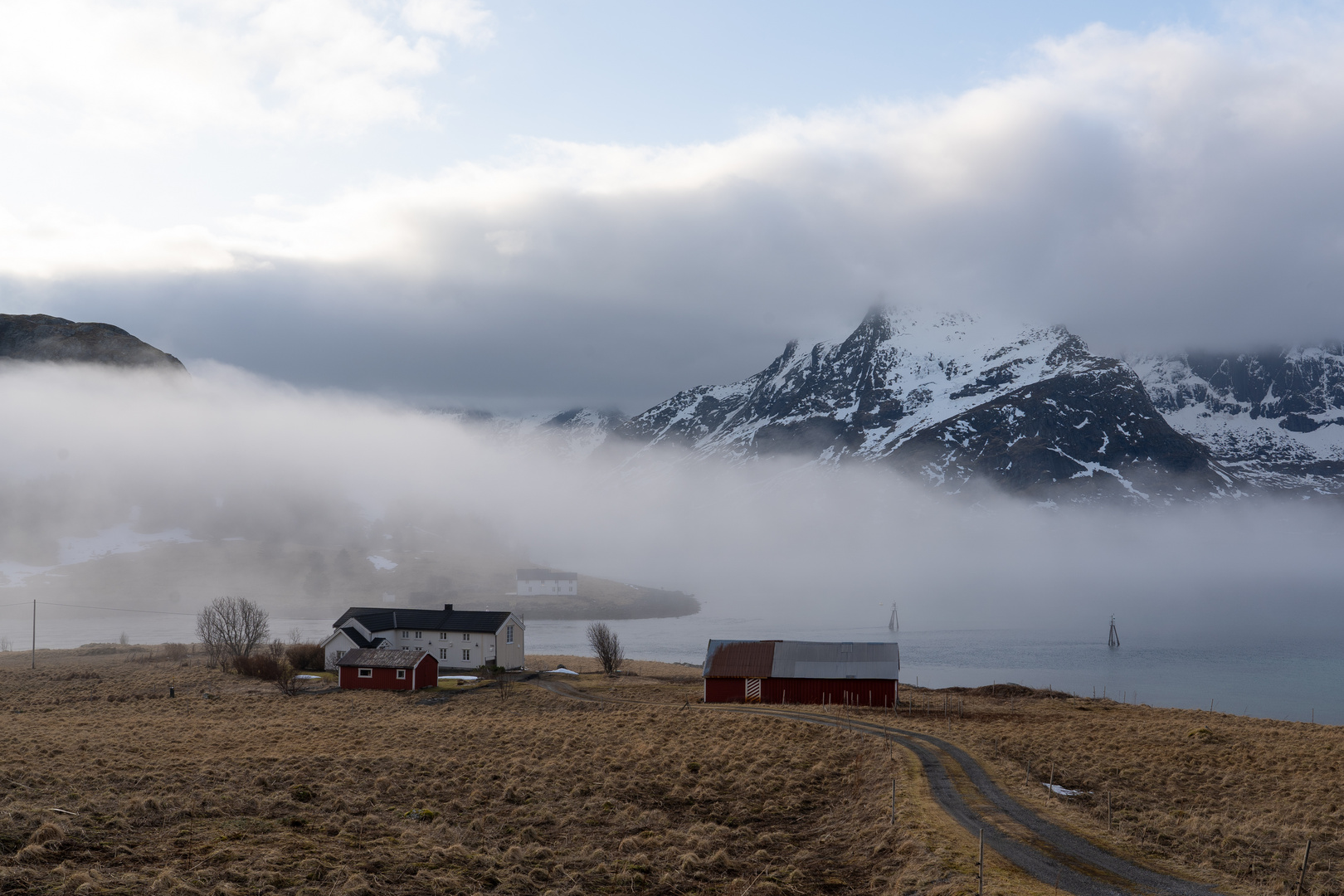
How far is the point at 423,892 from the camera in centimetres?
1617

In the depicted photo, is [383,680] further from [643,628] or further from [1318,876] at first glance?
[643,628]

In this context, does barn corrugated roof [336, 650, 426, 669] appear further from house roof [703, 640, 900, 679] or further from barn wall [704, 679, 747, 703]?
house roof [703, 640, 900, 679]

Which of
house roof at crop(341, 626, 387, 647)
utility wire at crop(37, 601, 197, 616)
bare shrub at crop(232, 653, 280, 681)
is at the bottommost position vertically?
utility wire at crop(37, 601, 197, 616)

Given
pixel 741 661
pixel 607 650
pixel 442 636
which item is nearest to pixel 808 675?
pixel 741 661

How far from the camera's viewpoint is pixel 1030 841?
20234 mm

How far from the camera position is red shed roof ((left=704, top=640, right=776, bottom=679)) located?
59.8m

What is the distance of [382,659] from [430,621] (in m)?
14.1

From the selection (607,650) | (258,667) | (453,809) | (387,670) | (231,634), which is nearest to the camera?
(453,809)

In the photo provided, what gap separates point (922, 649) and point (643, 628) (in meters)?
59.2

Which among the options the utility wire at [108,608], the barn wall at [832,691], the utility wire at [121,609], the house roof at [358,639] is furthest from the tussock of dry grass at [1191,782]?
the utility wire at [108,608]

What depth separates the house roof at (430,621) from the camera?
78.6 meters

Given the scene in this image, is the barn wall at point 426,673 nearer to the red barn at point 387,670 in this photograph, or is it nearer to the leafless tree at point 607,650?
the red barn at point 387,670

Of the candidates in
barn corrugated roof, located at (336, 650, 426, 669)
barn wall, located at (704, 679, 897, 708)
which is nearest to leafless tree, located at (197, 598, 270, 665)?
barn corrugated roof, located at (336, 650, 426, 669)

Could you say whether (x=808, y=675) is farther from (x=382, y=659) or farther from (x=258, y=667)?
(x=258, y=667)
